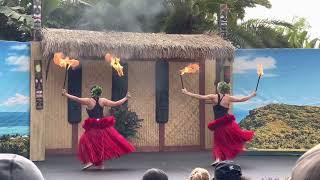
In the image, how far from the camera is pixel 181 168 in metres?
10.4

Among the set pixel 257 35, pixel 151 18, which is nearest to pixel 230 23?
pixel 257 35

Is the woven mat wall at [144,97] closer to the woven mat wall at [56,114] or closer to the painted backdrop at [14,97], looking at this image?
the woven mat wall at [56,114]

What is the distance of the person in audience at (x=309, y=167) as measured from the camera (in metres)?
1.80

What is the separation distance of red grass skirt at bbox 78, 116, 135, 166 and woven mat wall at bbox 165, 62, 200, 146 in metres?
3.50

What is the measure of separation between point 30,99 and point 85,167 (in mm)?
1897

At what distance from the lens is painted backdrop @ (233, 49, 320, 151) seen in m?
12.5

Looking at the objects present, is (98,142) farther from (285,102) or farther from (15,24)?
(15,24)

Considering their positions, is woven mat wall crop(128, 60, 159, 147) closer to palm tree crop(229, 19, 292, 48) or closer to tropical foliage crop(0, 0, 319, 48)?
tropical foliage crop(0, 0, 319, 48)

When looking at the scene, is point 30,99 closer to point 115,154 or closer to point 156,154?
point 115,154

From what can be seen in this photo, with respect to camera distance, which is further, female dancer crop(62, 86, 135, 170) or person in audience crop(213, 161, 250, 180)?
female dancer crop(62, 86, 135, 170)

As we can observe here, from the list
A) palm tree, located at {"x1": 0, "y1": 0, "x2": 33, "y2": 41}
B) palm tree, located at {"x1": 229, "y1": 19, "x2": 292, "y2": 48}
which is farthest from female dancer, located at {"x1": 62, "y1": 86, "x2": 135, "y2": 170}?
palm tree, located at {"x1": 229, "y1": 19, "x2": 292, "y2": 48}

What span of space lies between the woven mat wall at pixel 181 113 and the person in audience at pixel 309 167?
1156 centimetres

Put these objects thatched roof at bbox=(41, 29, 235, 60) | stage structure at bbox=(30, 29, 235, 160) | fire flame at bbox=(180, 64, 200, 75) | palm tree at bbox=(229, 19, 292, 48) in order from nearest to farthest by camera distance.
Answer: fire flame at bbox=(180, 64, 200, 75)
thatched roof at bbox=(41, 29, 235, 60)
stage structure at bbox=(30, 29, 235, 160)
palm tree at bbox=(229, 19, 292, 48)

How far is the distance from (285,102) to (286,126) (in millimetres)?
514
